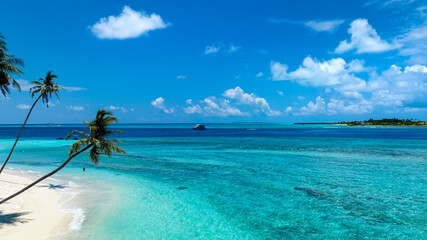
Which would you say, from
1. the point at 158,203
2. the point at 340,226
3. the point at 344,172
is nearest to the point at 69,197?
the point at 158,203

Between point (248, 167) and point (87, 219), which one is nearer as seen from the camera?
point (87, 219)

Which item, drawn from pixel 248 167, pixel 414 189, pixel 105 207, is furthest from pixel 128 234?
pixel 414 189

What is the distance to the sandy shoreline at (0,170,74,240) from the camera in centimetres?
1530

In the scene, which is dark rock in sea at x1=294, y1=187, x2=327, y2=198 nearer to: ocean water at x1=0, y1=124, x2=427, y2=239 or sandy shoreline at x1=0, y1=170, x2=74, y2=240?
ocean water at x1=0, y1=124, x2=427, y2=239

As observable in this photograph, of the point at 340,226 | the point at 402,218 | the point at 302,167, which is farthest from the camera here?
the point at 302,167

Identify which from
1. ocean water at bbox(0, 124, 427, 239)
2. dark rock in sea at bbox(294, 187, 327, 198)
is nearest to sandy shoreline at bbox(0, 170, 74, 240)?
ocean water at bbox(0, 124, 427, 239)

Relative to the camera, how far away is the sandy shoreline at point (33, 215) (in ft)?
50.2

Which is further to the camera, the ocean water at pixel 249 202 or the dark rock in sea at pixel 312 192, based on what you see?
the dark rock in sea at pixel 312 192

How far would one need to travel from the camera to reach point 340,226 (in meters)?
17.1

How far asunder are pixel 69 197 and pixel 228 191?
1502 cm

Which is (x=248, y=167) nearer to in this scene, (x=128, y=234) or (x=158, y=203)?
(x=158, y=203)

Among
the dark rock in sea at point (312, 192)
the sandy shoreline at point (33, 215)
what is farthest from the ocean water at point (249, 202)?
the sandy shoreline at point (33, 215)

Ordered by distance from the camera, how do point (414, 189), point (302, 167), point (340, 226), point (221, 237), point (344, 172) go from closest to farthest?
point (221, 237), point (340, 226), point (414, 189), point (344, 172), point (302, 167)

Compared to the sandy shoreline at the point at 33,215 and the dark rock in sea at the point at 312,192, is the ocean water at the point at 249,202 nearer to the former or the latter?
the dark rock in sea at the point at 312,192
